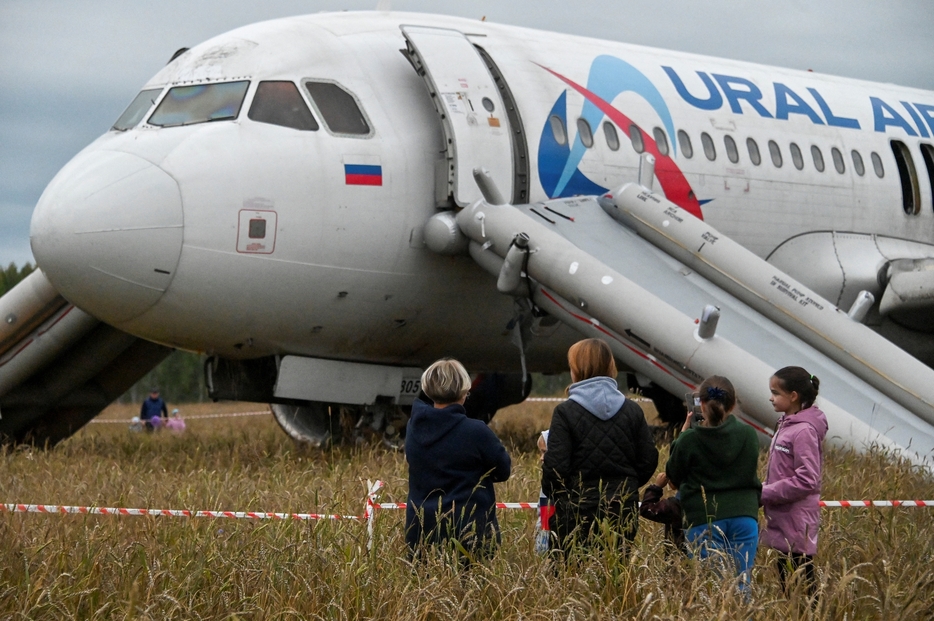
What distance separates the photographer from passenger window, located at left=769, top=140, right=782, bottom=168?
13.5 meters

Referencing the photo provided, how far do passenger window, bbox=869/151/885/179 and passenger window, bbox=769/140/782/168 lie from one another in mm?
1636

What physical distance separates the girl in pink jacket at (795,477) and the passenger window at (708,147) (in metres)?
7.32

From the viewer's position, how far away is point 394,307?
36.8ft

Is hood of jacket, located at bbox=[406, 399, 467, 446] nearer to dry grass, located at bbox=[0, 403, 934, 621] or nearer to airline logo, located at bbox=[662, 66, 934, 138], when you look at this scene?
dry grass, located at bbox=[0, 403, 934, 621]

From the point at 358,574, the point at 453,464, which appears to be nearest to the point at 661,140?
the point at 453,464

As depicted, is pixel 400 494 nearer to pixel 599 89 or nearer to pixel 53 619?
Result: pixel 53 619

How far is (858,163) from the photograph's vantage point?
14445mm

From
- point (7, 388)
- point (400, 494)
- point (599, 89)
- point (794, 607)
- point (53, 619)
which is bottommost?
point (7, 388)

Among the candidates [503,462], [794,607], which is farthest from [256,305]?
[794,607]

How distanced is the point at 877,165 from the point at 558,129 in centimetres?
474

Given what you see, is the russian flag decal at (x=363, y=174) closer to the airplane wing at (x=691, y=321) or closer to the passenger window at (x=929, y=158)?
the airplane wing at (x=691, y=321)

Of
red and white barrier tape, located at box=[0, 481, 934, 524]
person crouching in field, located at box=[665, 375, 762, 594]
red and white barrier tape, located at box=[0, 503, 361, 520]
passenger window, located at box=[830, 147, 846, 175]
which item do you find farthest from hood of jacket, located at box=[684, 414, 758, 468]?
passenger window, located at box=[830, 147, 846, 175]

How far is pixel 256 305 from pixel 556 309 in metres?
2.55

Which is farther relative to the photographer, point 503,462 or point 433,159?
point 433,159
